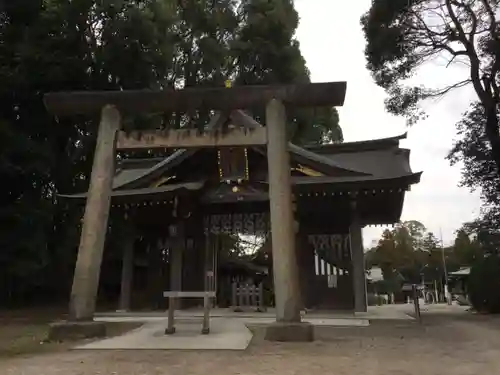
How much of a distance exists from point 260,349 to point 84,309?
2.94m

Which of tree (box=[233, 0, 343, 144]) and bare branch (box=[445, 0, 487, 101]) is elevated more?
tree (box=[233, 0, 343, 144])

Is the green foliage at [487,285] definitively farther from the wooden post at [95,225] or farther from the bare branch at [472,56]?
the wooden post at [95,225]

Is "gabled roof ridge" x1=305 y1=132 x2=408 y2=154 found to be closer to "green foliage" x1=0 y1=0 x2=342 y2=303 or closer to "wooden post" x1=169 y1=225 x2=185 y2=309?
"green foliage" x1=0 y1=0 x2=342 y2=303

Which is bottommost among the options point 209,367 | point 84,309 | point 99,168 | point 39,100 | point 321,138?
point 209,367

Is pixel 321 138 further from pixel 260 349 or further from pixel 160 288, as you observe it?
pixel 260 349

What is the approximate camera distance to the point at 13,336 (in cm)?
873

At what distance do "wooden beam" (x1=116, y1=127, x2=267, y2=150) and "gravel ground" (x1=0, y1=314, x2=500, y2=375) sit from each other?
3.31 meters

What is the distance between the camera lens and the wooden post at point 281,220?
7.10 metres

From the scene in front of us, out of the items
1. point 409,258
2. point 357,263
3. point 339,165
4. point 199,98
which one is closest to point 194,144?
point 199,98

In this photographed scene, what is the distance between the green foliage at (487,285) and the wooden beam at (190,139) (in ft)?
36.1

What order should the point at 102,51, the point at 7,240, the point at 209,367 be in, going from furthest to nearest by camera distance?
the point at 102,51
the point at 7,240
the point at 209,367

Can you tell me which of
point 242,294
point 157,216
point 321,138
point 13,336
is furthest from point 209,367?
point 321,138

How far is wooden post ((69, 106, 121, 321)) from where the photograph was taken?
24.1 ft

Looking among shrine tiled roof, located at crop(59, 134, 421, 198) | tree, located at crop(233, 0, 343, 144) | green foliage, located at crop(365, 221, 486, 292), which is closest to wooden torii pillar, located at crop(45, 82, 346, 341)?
shrine tiled roof, located at crop(59, 134, 421, 198)
